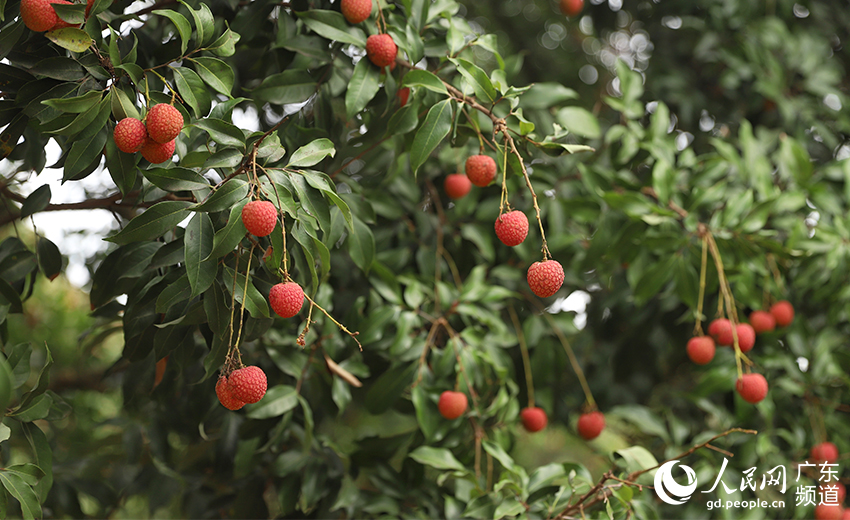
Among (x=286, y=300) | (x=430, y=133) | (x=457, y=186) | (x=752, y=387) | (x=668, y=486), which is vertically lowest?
(x=668, y=486)

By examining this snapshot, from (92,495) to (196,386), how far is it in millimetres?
478

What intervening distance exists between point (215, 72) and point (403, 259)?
67 cm

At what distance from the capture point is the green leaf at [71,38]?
0.85 meters

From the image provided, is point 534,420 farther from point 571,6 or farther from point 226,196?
point 571,6

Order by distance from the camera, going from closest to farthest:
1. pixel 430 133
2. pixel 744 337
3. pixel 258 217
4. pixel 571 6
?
pixel 258 217
pixel 430 133
pixel 744 337
pixel 571 6

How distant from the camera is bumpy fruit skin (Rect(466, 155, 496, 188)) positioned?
1.04 m

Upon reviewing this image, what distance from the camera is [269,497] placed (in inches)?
99.8

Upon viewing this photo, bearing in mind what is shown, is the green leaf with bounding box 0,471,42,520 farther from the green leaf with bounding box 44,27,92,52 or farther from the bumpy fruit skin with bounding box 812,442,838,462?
the bumpy fruit skin with bounding box 812,442,838,462

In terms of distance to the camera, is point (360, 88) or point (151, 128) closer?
point (151, 128)

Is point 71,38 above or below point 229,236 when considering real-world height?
above

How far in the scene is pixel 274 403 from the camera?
1228mm

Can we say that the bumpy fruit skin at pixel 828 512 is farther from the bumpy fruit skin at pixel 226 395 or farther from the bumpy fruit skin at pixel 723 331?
the bumpy fruit skin at pixel 226 395

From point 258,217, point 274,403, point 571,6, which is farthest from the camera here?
point 571,6

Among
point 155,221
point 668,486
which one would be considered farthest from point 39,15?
point 668,486
